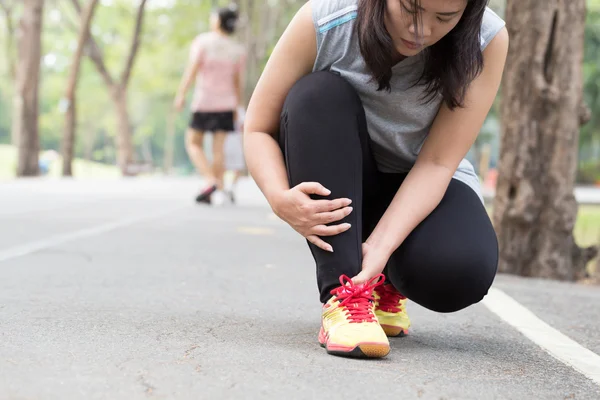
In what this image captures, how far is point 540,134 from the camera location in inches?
222

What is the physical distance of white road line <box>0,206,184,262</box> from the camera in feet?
15.8

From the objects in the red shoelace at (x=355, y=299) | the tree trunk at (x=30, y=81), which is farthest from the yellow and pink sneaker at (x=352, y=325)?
the tree trunk at (x=30, y=81)

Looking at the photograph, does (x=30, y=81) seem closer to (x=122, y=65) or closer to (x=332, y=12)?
(x=332, y=12)

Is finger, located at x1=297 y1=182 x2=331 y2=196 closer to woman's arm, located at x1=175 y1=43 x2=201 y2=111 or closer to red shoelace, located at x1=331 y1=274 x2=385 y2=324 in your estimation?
red shoelace, located at x1=331 y1=274 x2=385 y2=324

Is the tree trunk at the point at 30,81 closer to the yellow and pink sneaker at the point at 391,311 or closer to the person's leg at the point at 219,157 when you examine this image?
the person's leg at the point at 219,157

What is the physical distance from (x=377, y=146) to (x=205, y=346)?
0.88 meters

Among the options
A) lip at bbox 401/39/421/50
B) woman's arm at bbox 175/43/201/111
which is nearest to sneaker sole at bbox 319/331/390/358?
lip at bbox 401/39/421/50

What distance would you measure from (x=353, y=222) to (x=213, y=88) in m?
7.72

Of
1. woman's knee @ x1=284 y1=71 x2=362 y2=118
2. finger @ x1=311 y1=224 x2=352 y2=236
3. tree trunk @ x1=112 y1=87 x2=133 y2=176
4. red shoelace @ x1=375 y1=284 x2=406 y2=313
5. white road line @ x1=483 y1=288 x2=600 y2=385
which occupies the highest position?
woman's knee @ x1=284 y1=71 x2=362 y2=118

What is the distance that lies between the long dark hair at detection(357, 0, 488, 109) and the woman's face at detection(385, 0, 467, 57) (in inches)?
0.7

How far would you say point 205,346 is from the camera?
2570 millimetres

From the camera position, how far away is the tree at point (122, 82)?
27125 millimetres

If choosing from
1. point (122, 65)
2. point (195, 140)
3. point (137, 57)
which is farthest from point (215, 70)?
point (137, 57)

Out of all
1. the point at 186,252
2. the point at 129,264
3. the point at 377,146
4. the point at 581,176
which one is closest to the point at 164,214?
the point at 186,252
